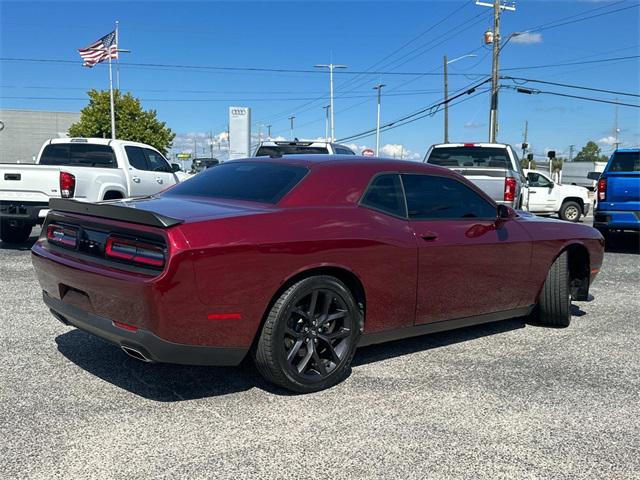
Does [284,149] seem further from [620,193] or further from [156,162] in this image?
[620,193]

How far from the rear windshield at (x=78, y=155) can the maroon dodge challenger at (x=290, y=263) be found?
6562 mm

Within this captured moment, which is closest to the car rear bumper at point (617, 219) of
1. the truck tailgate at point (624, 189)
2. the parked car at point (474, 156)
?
the truck tailgate at point (624, 189)

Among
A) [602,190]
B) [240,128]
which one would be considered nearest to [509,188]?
[602,190]

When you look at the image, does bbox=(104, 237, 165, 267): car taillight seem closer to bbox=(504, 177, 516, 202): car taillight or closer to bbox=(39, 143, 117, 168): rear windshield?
bbox=(39, 143, 117, 168): rear windshield

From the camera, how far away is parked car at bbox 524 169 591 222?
60.6 ft

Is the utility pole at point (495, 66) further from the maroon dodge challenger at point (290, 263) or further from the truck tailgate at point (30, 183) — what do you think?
the maroon dodge challenger at point (290, 263)

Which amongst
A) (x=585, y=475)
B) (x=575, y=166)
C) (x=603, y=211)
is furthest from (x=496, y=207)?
(x=575, y=166)

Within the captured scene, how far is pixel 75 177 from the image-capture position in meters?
9.23

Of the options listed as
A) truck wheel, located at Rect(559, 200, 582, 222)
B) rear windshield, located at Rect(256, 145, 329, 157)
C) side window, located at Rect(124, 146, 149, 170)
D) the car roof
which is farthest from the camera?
truck wheel, located at Rect(559, 200, 582, 222)

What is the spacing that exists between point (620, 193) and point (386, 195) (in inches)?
308

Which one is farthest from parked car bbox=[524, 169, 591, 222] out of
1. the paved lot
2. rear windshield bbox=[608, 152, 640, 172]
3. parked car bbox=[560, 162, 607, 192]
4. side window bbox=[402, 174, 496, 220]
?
parked car bbox=[560, 162, 607, 192]

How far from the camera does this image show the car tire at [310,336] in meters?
3.58

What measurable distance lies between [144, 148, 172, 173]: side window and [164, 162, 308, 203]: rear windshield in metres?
7.03

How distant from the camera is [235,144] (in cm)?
2516
